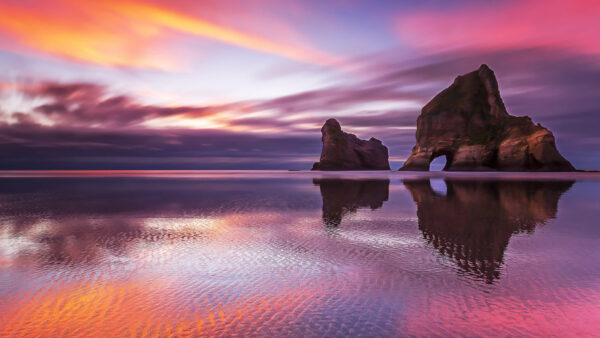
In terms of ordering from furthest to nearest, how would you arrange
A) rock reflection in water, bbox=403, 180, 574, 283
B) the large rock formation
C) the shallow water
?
the large rock formation → rock reflection in water, bbox=403, 180, 574, 283 → the shallow water

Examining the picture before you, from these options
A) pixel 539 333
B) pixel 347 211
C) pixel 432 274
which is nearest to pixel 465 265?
pixel 432 274

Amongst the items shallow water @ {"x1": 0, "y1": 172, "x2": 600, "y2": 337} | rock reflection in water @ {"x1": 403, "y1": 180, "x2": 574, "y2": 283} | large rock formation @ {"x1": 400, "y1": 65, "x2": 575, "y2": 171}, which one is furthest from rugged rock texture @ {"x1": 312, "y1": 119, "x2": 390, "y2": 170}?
shallow water @ {"x1": 0, "y1": 172, "x2": 600, "y2": 337}

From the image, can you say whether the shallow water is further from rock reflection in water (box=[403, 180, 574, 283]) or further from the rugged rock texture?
the rugged rock texture

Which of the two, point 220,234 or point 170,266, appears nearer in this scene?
point 170,266

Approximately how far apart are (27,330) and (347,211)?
1656cm

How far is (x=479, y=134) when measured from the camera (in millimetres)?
116625

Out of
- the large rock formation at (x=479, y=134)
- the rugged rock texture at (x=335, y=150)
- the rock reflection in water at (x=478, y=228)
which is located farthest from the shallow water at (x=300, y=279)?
the rugged rock texture at (x=335, y=150)

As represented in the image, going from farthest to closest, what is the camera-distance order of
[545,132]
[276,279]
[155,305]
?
[545,132] → [276,279] → [155,305]

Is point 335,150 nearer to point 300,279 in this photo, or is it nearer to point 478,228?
point 478,228

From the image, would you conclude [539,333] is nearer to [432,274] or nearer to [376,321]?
[376,321]

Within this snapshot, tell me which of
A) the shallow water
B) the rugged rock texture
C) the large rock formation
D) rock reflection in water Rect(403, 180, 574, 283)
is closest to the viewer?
the shallow water

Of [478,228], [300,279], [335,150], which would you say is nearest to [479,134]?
[335,150]

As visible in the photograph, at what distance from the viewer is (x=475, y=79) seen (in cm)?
12912

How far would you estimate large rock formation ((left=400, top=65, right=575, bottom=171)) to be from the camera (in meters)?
101
